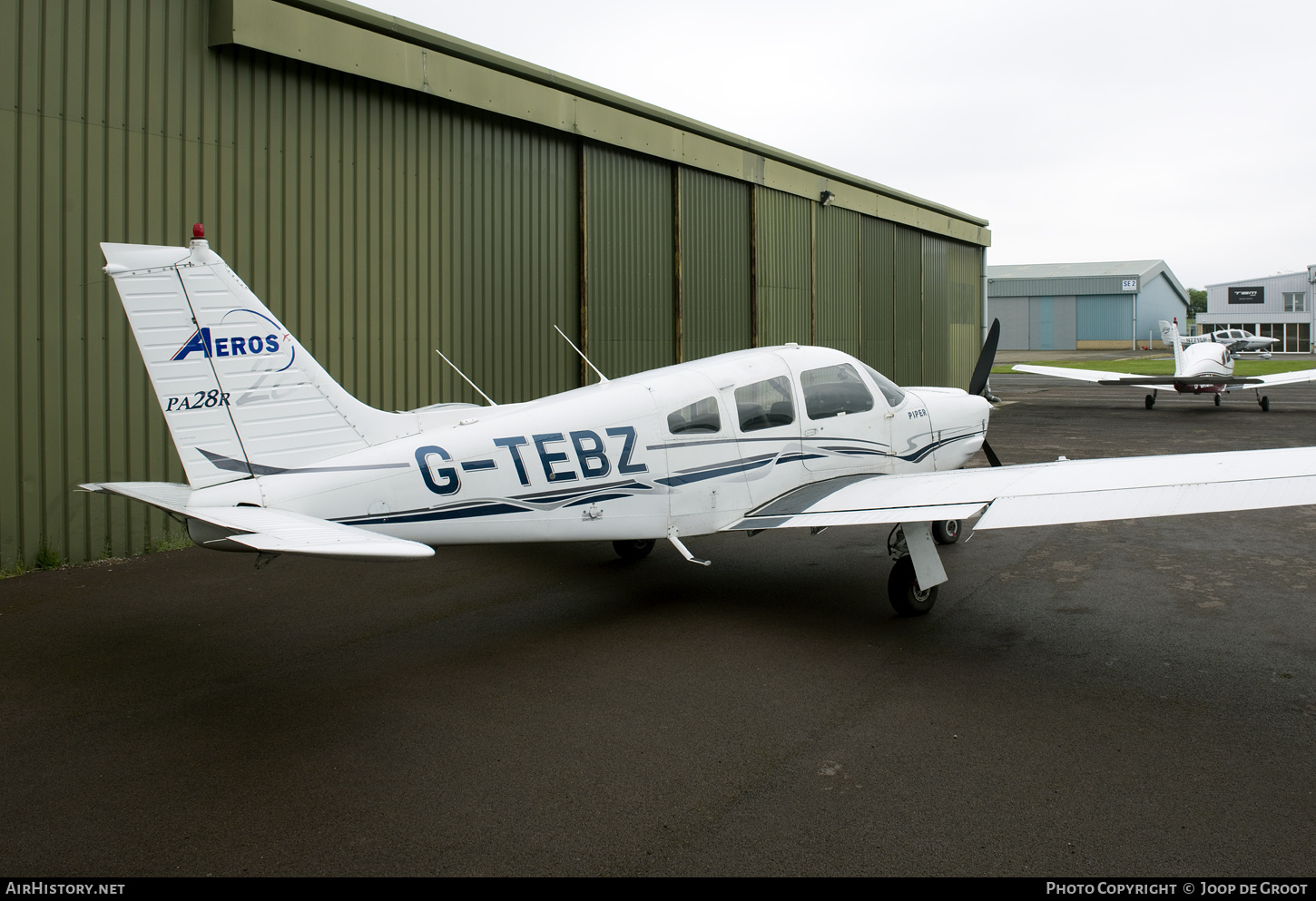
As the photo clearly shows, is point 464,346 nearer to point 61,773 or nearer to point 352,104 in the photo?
point 352,104

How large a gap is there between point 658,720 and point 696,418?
2.56 metres

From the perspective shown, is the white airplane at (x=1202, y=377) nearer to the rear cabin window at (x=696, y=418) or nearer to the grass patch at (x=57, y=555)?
the rear cabin window at (x=696, y=418)

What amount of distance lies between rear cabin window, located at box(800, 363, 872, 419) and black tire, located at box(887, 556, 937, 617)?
1.42 m

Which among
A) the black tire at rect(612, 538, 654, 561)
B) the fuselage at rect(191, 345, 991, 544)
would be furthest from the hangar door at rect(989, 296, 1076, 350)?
the fuselage at rect(191, 345, 991, 544)

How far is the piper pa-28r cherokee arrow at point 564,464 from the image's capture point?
5.14 metres

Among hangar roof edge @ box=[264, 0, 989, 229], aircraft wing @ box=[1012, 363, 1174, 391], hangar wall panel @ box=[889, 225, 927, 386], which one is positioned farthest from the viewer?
aircraft wing @ box=[1012, 363, 1174, 391]

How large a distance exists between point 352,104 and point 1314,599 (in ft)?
34.3

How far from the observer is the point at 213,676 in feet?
17.7

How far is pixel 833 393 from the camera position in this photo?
747 centimetres

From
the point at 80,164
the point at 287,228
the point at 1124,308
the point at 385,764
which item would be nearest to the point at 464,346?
the point at 287,228

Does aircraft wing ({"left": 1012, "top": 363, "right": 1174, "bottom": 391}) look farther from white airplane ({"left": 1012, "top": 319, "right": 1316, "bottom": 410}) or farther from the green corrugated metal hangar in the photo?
the green corrugated metal hangar

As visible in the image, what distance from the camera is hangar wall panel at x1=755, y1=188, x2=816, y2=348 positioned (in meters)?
17.5

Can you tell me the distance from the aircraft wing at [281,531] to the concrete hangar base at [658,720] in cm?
105

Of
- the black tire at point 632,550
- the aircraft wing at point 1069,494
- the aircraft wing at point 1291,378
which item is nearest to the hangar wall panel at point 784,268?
the black tire at point 632,550
